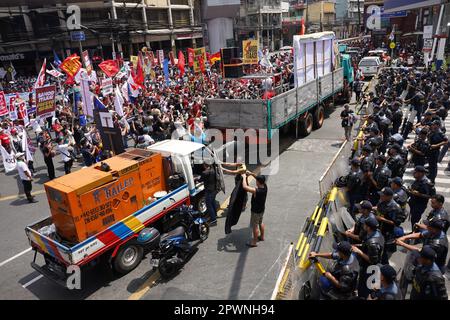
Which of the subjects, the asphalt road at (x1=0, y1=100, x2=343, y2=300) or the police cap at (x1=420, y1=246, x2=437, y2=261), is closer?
the police cap at (x1=420, y1=246, x2=437, y2=261)

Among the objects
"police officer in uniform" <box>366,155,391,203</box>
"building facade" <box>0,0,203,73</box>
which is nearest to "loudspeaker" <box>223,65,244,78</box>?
"police officer in uniform" <box>366,155,391,203</box>

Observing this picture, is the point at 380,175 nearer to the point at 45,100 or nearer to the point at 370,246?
the point at 370,246

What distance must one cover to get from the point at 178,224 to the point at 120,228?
1343 mm

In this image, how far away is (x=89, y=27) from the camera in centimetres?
4459

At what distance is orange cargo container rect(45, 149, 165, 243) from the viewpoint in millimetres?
6184

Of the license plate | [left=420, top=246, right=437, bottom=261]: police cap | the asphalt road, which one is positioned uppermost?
[left=420, top=246, right=437, bottom=261]: police cap

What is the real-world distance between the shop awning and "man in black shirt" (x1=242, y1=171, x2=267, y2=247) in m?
35.5

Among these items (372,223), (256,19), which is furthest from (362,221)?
(256,19)

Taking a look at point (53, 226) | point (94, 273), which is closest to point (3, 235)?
point (53, 226)

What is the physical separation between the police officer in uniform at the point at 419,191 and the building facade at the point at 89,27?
42.3 meters

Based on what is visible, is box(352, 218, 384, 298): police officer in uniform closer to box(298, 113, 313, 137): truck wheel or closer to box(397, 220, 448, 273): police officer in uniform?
box(397, 220, 448, 273): police officer in uniform

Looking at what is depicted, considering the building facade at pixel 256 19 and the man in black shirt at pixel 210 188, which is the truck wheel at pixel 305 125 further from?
the building facade at pixel 256 19

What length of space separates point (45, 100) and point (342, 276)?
1284 cm

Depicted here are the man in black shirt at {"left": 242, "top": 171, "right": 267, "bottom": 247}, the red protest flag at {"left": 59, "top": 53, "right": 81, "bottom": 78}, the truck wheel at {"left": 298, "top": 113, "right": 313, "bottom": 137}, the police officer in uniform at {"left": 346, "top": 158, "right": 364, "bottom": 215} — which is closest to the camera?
the man in black shirt at {"left": 242, "top": 171, "right": 267, "bottom": 247}
